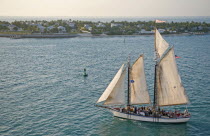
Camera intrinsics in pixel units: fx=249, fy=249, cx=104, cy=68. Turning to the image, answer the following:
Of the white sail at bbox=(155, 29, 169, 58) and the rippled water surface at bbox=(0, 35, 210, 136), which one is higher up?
the white sail at bbox=(155, 29, 169, 58)

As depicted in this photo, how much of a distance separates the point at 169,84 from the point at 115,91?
865cm

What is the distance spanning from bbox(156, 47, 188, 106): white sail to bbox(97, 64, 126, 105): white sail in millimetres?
5967

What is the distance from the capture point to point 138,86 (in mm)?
39656

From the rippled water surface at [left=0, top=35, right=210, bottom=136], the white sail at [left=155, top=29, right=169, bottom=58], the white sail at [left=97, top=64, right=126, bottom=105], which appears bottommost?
the rippled water surface at [left=0, top=35, right=210, bottom=136]

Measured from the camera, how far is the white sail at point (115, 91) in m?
38.5

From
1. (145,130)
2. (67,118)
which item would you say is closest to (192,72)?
(145,130)

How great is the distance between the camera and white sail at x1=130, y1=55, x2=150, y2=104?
1529 inches

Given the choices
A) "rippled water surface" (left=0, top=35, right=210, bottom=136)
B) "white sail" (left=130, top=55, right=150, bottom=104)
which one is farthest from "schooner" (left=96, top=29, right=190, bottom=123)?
"rippled water surface" (left=0, top=35, right=210, bottom=136)

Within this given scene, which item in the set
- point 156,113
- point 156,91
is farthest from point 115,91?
point 156,113

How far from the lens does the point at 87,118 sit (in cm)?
4006

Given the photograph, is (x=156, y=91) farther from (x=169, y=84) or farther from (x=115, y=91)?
(x=115, y=91)

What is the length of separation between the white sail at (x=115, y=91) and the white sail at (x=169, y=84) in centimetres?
597

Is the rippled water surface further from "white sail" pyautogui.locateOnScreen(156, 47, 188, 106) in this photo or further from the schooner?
"white sail" pyautogui.locateOnScreen(156, 47, 188, 106)

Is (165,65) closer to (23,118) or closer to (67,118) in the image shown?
(67,118)
